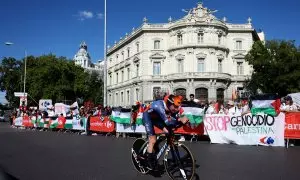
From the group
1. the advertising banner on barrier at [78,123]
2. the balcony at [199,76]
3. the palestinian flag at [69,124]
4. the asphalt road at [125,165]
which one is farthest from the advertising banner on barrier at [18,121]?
the balcony at [199,76]

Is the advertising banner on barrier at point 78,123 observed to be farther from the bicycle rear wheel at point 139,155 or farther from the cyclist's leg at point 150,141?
the cyclist's leg at point 150,141

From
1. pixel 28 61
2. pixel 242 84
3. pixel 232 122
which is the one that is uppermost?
pixel 28 61

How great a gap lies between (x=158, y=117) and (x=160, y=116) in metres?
0.32

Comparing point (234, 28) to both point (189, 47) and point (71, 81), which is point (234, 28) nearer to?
point (189, 47)

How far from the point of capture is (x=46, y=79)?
60969 millimetres

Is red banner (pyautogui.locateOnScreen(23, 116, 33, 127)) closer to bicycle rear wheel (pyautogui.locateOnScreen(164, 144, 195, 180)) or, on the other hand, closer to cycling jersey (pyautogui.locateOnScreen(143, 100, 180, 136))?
cycling jersey (pyautogui.locateOnScreen(143, 100, 180, 136))

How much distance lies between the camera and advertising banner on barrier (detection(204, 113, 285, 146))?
12.4 m

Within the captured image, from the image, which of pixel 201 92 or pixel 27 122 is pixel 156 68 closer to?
pixel 201 92

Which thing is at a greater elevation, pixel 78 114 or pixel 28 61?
pixel 28 61

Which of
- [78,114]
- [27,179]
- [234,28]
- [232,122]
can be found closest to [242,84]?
[234,28]

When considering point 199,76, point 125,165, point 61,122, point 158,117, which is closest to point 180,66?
point 199,76

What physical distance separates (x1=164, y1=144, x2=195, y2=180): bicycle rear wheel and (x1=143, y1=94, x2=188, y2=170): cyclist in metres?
0.46

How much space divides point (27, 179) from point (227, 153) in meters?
5.96

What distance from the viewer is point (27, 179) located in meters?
6.80
